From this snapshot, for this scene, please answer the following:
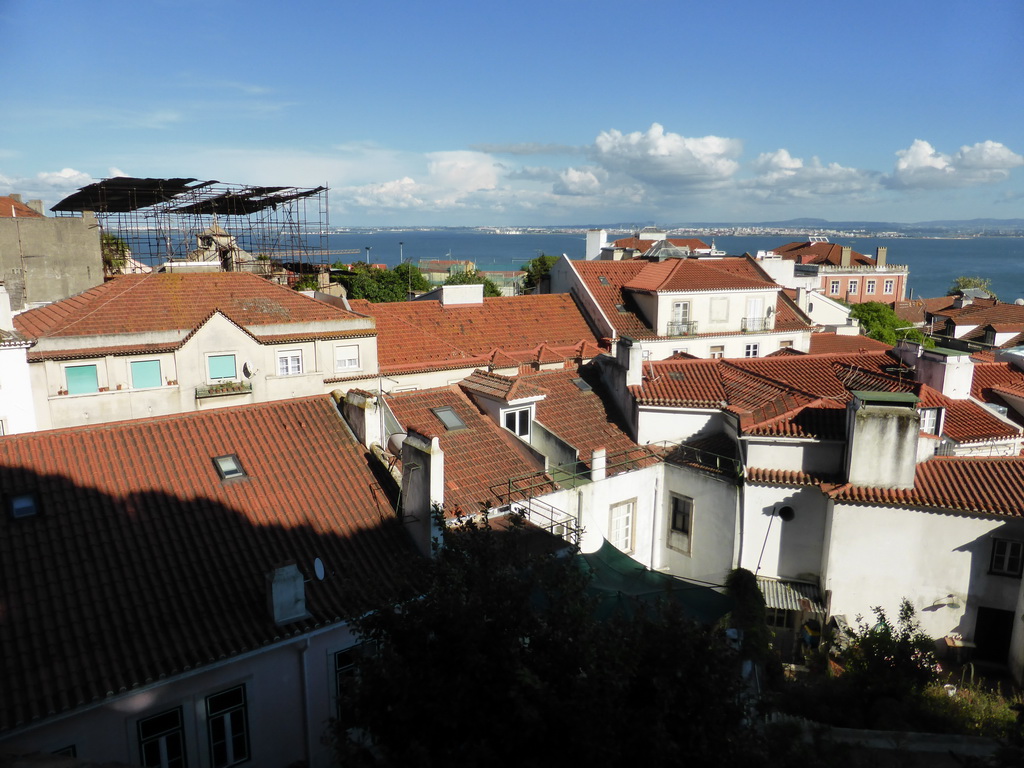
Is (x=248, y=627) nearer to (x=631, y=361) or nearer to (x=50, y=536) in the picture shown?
(x=50, y=536)

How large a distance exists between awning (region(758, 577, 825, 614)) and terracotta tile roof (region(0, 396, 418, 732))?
10.5 metres

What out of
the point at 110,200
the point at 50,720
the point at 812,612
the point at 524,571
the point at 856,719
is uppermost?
the point at 110,200

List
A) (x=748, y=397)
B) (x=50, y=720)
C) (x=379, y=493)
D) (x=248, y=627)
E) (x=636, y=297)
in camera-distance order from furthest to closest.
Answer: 1. (x=636, y=297)
2. (x=748, y=397)
3. (x=379, y=493)
4. (x=248, y=627)
5. (x=50, y=720)

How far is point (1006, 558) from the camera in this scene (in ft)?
59.3

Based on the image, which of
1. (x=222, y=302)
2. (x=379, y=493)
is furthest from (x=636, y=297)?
(x=379, y=493)

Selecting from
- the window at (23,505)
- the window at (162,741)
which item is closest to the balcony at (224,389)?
the window at (23,505)

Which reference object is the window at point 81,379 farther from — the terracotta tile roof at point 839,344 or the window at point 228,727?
the terracotta tile roof at point 839,344

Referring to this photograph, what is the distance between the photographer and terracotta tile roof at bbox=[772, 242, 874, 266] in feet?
282

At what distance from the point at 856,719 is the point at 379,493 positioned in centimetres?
1037

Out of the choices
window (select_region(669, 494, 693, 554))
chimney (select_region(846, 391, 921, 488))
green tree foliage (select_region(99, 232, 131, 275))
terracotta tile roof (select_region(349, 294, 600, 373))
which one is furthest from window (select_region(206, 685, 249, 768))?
green tree foliage (select_region(99, 232, 131, 275))

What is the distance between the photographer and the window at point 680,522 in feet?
71.0

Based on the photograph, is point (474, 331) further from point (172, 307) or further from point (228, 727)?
point (228, 727)

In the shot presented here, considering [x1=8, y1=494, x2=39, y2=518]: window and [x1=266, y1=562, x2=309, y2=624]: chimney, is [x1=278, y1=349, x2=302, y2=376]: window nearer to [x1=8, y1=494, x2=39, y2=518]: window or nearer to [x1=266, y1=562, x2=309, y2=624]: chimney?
[x1=8, y1=494, x2=39, y2=518]: window

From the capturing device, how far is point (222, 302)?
90.6ft
